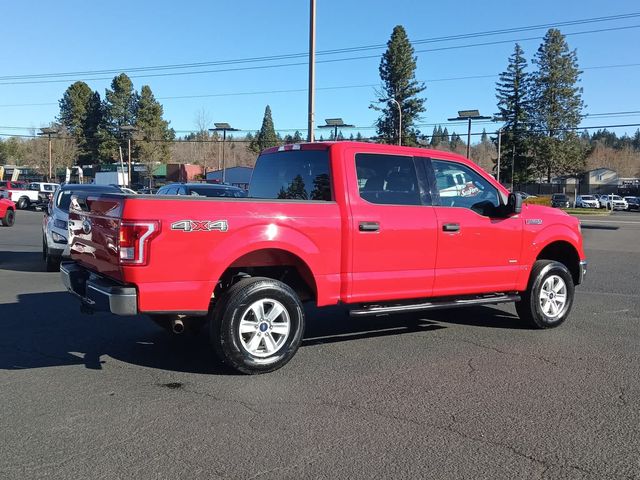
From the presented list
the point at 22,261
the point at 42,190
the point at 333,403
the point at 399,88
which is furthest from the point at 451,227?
the point at 399,88

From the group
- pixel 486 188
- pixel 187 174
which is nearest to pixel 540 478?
pixel 486 188

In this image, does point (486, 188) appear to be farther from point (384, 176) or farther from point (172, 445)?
point (172, 445)

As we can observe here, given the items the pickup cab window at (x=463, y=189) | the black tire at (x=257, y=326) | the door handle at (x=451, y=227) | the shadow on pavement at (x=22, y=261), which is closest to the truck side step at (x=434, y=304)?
the black tire at (x=257, y=326)

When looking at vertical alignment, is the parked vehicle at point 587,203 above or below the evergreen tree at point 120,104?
below

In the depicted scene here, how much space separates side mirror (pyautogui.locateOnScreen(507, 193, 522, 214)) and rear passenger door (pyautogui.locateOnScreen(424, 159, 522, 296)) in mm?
111

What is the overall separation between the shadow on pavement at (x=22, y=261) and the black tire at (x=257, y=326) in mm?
8327

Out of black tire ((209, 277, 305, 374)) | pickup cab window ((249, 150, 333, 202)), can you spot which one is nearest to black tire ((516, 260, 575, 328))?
pickup cab window ((249, 150, 333, 202))

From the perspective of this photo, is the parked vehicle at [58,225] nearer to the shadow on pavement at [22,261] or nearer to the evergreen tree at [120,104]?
the shadow on pavement at [22,261]

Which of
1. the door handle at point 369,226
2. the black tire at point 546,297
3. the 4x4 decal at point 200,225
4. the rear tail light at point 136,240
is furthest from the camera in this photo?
the black tire at point 546,297

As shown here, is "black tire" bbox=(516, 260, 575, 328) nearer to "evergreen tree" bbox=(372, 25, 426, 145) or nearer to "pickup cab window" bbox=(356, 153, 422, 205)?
"pickup cab window" bbox=(356, 153, 422, 205)

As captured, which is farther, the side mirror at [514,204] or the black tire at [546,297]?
the black tire at [546,297]

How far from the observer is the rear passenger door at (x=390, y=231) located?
5594 millimetres

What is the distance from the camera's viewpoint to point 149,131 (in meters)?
75.4

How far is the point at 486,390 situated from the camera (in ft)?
15.8
